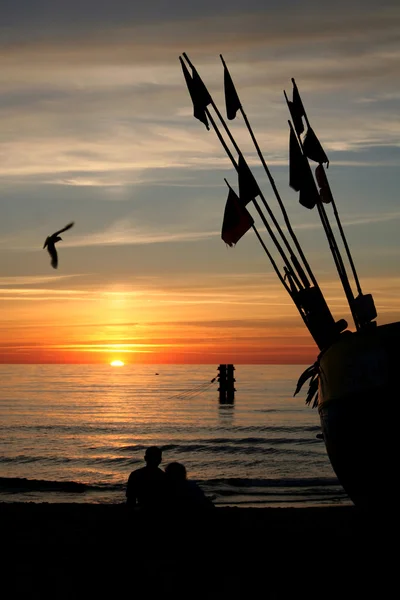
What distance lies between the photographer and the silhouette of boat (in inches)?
427

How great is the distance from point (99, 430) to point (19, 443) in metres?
10.1

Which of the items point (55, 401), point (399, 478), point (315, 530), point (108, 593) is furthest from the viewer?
point (55, 401)

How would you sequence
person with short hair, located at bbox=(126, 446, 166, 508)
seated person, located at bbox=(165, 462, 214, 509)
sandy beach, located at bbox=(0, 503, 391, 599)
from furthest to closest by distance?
person with short hair, located at bbox=(126, 446, 166, 508) → seated person, located at bbox=(165, 462, 214, 509) → sandy beach, located at bbox=(0, 503, 391, 599)

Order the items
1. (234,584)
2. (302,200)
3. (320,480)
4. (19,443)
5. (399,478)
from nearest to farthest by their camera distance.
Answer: (234,584), (399,478), (302,200), (320,480), (19,443)

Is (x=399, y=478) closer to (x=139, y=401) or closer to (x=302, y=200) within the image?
(x=302, y=200)

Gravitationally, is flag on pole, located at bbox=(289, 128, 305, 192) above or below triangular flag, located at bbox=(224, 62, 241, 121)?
below

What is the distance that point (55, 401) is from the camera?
3346 inches

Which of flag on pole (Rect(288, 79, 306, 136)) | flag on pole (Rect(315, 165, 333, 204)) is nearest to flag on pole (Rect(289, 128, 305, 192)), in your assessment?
flag on pole (Rect(288, 79, 306, 136))

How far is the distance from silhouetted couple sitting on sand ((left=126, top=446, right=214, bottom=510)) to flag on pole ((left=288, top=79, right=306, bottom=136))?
744cm

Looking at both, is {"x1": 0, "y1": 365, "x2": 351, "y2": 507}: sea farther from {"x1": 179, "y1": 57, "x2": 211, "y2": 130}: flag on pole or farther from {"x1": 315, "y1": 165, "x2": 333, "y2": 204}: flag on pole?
{"x1": 179, "y1": 57, "x2": 211, "y2": 130}: flag on pole

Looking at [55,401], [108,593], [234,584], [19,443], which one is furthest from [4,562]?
[55,401]

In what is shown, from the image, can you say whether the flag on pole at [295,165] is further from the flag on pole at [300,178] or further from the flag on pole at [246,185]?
the flag on pole at [246,185]

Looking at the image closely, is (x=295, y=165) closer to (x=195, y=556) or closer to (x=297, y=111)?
(x=297, y=111)

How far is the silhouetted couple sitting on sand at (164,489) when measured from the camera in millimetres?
10852
